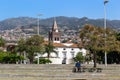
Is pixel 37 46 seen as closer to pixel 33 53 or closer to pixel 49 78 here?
pixel 33 53

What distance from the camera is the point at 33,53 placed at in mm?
84812

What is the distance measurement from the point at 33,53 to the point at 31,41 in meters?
2.84

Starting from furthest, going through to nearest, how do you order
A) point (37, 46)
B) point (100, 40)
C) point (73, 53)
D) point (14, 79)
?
1. point (73, 53)
2. point (37, 46)
3. point (100, 40)
4. point (14, 79)

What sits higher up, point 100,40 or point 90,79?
point 100,40

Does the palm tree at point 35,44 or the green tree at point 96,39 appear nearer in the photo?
the green tree at point 96,39

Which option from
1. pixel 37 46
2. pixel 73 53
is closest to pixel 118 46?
pixel 37 46

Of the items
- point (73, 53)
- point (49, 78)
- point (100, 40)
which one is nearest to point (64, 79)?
point (49, 78)

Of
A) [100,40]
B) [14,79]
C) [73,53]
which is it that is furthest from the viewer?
[73,53]

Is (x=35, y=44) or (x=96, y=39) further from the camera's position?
(x=35, y=44)

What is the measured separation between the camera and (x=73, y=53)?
147m

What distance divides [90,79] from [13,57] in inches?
2232

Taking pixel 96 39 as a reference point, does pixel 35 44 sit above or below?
above

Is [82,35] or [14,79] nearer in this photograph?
[14,79]

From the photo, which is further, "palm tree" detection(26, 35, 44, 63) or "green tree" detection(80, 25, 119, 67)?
"palm tree" detection(26, 35, 44, 63)
